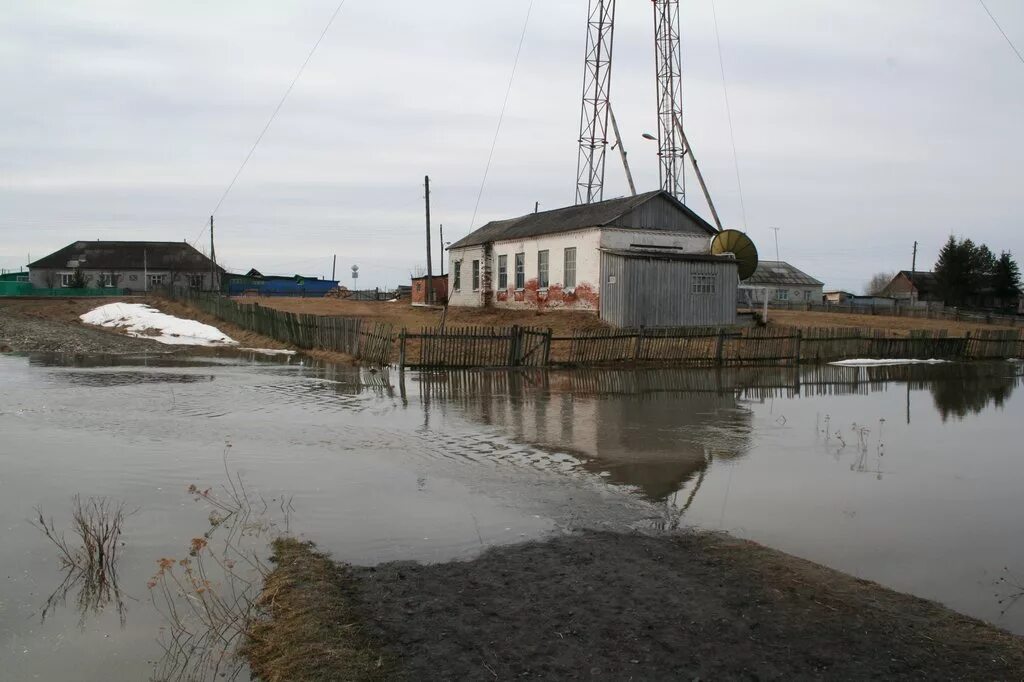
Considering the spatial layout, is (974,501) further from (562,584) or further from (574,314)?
(574,314)

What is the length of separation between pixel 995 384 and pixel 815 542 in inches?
726

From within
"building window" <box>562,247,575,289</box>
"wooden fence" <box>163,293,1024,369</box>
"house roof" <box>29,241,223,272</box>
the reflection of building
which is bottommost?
the reflection of building

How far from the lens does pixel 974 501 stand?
8.92 m

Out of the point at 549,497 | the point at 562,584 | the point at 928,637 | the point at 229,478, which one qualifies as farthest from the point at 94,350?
the point at 928,637

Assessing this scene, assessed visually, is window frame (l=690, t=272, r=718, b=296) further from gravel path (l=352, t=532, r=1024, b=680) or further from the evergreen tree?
the evergreen tree

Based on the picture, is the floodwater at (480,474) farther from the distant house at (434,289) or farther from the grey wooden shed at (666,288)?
the distant house at (434,289)

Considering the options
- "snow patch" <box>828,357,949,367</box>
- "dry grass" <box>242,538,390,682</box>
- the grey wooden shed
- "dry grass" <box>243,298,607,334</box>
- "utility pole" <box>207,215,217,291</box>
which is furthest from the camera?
"utility pole" <box>207,215,217,291</box>

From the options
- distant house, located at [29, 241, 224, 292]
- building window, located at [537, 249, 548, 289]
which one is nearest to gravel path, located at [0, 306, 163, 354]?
building window, located at [537, 249, 548, 289]

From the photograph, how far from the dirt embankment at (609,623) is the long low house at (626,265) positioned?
76.0 feet

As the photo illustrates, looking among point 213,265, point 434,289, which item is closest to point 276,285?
point 213,265

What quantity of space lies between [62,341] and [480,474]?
80.6 feet

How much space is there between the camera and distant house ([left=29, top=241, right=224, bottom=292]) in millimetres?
74750

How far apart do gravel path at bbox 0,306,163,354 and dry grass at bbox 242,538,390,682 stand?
916 inches

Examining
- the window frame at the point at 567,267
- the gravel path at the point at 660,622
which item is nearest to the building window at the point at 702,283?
the window frame at the point at 567,267
